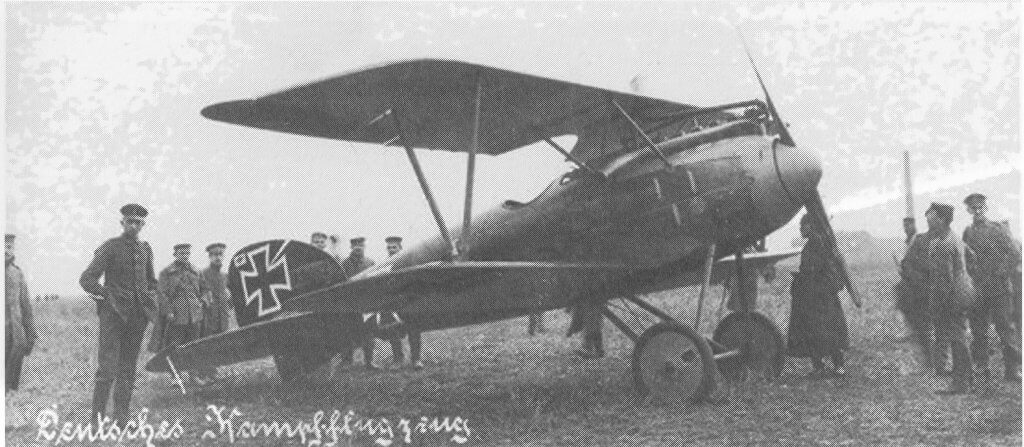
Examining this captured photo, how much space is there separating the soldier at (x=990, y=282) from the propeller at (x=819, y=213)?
0.85m

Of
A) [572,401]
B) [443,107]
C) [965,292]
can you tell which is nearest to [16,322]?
[443,107]

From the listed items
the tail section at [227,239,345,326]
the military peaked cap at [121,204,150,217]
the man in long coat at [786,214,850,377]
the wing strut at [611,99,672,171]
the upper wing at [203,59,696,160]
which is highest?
the upper wing at [203,59,696,160]

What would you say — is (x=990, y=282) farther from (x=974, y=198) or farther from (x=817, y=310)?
(x=817, y=310)

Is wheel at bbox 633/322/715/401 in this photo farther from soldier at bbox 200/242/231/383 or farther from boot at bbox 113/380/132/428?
soldier at bbox 200/242/231/383

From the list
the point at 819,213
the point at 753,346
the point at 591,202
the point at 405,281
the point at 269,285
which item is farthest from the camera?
the point at 269,285

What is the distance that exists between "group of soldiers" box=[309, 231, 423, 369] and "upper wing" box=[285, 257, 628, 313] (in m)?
1.02

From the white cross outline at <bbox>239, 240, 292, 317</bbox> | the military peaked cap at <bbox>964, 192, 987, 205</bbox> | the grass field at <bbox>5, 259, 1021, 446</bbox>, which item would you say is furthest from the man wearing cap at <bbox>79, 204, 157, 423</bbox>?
the military peaked cap at <bbox>964, 192, 987, 205</bbox>

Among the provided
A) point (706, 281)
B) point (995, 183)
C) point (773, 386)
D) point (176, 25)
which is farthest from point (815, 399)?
point (176, 25)

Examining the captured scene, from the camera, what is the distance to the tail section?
7645 mm

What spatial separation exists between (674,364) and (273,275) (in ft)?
12.1

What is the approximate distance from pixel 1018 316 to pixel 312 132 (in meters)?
5.90

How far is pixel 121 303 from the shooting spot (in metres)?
6.18

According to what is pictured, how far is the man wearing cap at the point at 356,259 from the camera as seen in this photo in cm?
1072

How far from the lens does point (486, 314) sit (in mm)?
7480
